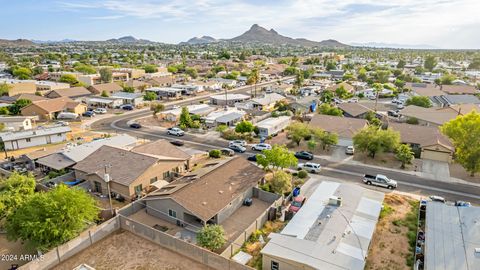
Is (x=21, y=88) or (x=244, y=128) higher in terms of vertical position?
(x=21, y=88)

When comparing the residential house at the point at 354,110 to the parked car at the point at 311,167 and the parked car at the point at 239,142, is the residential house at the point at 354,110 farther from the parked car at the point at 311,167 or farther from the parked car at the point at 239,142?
the parked car at the point at 311,167

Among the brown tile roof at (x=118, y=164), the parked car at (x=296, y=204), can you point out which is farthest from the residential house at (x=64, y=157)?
the parked car at (x=296, y=204)

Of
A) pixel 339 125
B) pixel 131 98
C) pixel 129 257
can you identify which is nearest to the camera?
pixel 129 257

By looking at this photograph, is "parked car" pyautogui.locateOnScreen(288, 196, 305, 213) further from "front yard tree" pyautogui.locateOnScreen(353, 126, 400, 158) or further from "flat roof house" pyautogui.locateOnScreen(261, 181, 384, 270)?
"front yard tree" pyautogui.locateOnScreen(353, 126, 400, 158)

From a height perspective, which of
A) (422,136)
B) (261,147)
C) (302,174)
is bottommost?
(302,174)

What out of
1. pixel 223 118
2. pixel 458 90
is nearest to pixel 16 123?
pixel 223 118

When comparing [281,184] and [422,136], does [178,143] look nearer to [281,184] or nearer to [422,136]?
[281,184]

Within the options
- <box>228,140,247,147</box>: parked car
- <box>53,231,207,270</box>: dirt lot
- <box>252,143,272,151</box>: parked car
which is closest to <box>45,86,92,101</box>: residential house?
<box>228,140,247,147</box>: parked car
